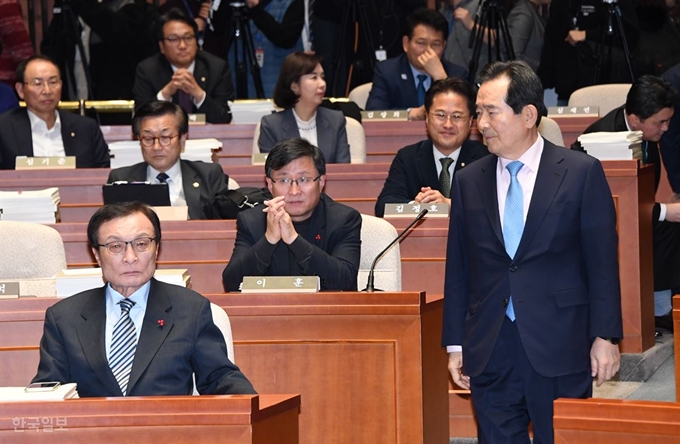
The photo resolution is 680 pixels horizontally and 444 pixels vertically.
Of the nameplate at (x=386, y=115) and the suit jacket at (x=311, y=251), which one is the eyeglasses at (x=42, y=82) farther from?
the suit jacket at (x=311, y=251)

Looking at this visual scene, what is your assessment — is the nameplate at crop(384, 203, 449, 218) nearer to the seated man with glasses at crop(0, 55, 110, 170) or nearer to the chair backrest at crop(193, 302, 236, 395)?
the chair backrest at crop(193, 302, 236, 395)

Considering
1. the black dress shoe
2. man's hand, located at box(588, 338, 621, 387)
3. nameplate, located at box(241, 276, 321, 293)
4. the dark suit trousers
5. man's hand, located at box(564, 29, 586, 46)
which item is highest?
man's hand, located at box(564, 29, 586, 46)

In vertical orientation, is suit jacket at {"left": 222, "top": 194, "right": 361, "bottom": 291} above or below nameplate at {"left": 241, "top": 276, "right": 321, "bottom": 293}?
above

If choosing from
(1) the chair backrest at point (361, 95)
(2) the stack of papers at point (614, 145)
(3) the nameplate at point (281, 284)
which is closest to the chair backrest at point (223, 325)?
(3) the nameplate at point (281, 284)

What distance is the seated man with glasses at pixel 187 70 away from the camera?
602cm

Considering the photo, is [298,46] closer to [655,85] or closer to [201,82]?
[201,82]

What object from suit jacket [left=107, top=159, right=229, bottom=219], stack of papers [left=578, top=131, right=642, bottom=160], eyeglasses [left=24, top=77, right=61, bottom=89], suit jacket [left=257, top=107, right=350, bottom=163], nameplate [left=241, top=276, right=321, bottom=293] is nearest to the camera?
nameplate [left=241, top=276, right=321, bottom=293]

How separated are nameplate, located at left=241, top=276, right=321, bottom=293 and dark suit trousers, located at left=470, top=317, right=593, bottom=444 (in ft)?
2.23

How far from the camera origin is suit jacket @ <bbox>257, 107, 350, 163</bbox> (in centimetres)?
525

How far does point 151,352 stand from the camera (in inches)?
108

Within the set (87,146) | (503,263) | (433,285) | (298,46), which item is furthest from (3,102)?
(503,263)

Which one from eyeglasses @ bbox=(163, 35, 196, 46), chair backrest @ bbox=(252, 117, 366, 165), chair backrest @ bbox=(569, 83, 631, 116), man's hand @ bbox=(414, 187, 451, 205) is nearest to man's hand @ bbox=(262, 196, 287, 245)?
man's hand @ bbox=(414, 187, 451, 205)

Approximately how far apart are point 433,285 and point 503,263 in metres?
1.39

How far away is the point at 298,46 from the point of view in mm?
7066
